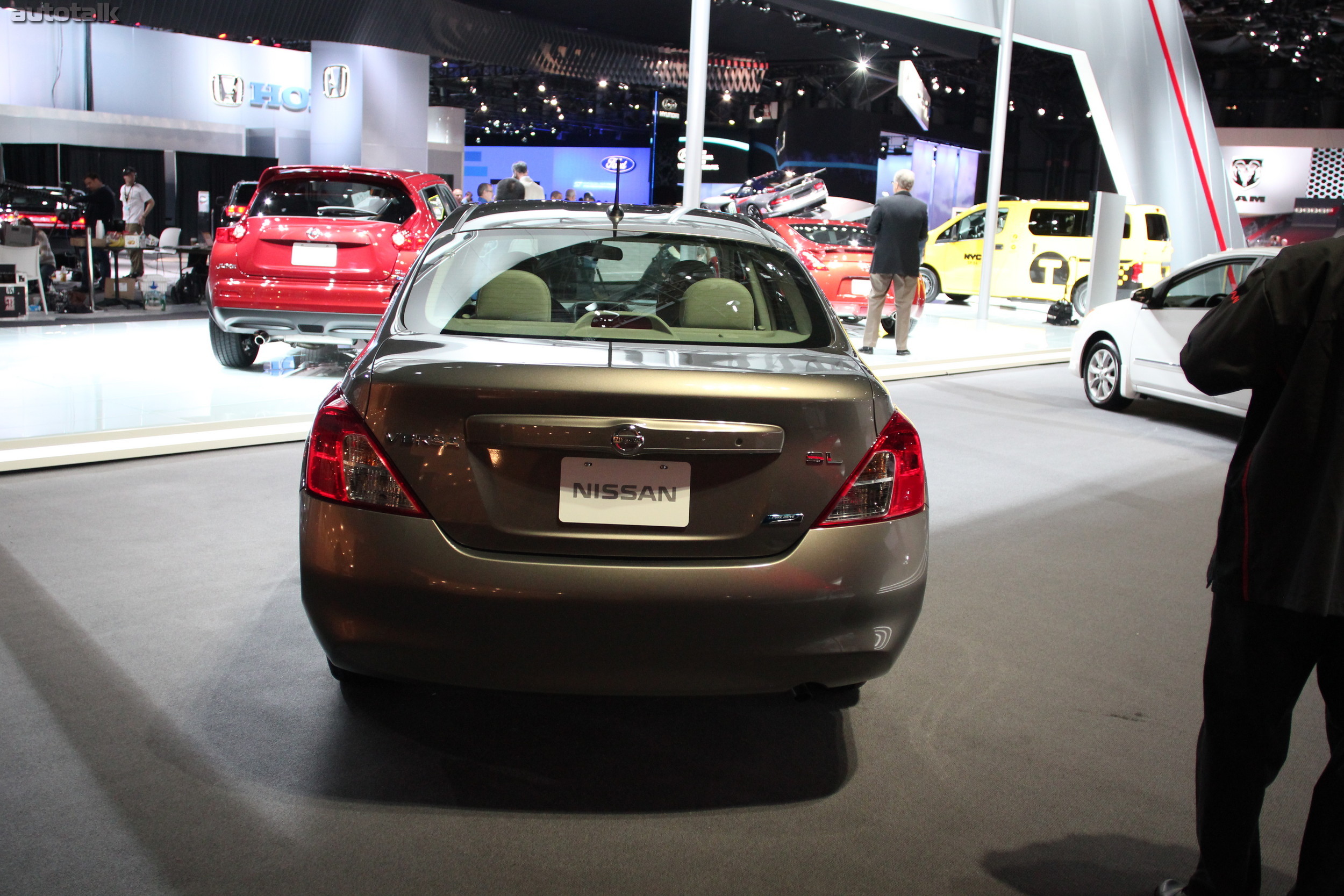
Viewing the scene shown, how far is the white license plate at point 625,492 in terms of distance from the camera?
2.12 m

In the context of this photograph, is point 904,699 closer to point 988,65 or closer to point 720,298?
point 720,298

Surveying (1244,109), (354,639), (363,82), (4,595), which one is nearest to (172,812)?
(354,639)

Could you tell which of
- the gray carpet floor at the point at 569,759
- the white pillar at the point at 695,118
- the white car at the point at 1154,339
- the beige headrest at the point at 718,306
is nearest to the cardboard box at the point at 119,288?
the white pillar at the point at 695,118

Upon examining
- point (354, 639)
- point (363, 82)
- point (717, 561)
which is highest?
point (363, 82)

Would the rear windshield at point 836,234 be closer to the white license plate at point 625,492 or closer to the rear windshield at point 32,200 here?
the rear windshield at point 32,200

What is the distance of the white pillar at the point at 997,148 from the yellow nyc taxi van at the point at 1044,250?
6.58ft

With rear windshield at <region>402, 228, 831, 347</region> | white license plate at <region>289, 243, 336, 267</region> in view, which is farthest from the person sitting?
rear windshield at <region>402, 228, 831, 347</region>

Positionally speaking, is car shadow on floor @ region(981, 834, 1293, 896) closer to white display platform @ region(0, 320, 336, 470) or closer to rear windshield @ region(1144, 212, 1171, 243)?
white display platform @ region(0, 320, 336, 470)

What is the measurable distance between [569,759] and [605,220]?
5.01 feet

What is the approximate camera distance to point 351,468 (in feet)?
7.18

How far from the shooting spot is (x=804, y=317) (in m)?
2.93

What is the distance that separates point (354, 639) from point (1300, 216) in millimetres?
32475

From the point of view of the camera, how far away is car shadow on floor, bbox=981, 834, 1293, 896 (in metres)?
2.17

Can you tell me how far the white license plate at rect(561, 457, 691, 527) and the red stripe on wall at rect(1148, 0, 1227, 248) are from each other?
1807 cm
